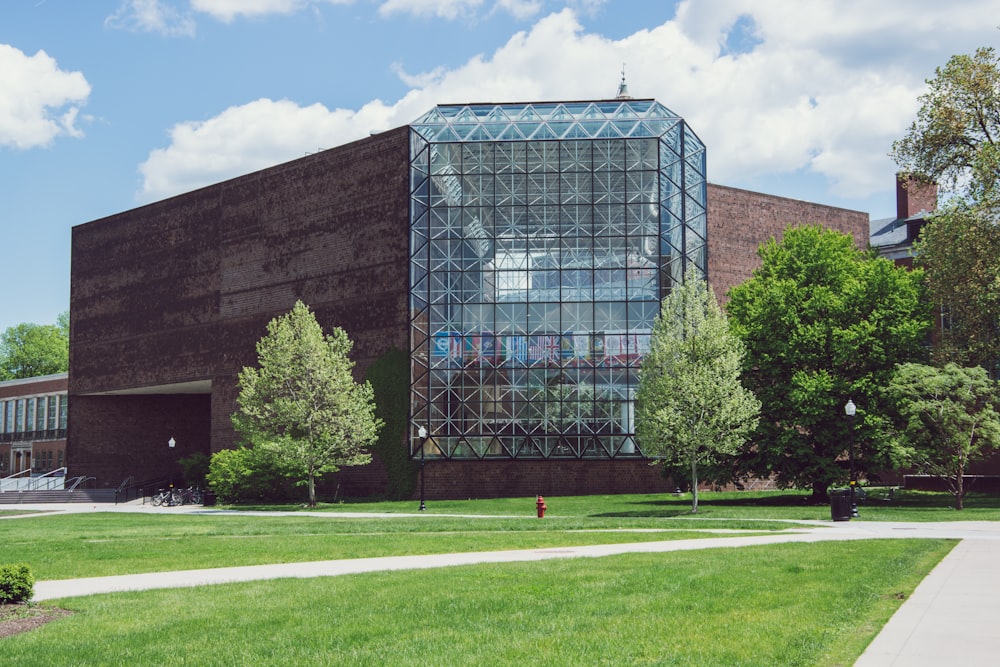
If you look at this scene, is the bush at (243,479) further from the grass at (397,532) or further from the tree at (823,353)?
the tree at (823,353)

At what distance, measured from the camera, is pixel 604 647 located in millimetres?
9195

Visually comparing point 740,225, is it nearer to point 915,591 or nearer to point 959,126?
point 959,126

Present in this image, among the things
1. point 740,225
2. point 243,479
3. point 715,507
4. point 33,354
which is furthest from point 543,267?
point 33,354

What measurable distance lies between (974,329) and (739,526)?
750 inches

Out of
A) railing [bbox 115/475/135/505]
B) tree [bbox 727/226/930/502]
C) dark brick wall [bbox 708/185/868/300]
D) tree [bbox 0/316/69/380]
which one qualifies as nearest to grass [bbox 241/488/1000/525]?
tree [bbox 727/226/930/502]

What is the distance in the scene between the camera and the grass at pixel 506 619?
905cm

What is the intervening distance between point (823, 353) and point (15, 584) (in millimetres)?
34933

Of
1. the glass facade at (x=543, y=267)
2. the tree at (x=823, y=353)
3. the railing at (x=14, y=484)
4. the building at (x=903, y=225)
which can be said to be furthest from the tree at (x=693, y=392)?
the railing at (x=14, y=484)

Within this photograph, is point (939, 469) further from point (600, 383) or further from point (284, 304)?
point (284, 304)

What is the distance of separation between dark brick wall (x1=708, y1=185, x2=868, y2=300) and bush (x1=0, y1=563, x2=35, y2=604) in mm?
44983

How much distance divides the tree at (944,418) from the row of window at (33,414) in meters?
68.0

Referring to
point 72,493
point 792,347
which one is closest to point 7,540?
point 792,347

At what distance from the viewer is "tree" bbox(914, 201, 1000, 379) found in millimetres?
38781

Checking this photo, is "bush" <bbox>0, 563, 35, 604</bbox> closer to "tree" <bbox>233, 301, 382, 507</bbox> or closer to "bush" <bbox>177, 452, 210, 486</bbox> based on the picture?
"tree" <bbox>233, 301, 382, 507</bbox>
